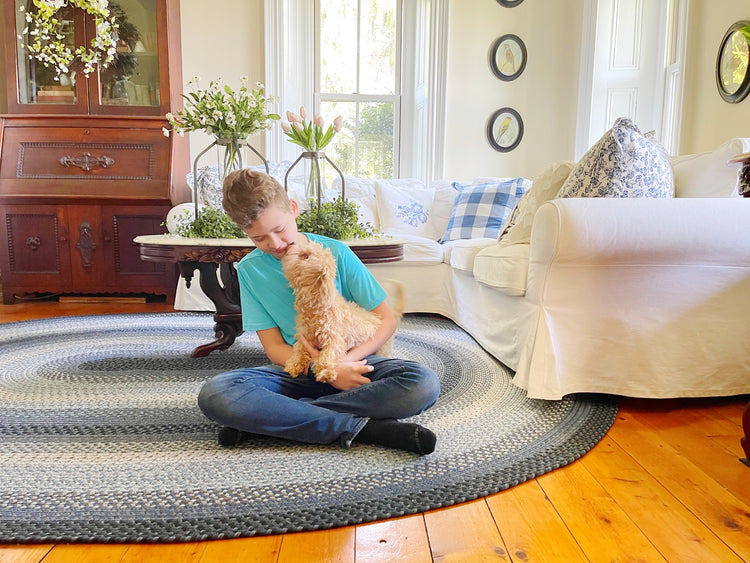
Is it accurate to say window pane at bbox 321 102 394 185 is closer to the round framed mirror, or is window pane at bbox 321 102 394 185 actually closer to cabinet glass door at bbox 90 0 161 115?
cabinet glass door at bbox 90 0 161 115

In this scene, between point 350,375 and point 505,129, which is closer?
point 350,375

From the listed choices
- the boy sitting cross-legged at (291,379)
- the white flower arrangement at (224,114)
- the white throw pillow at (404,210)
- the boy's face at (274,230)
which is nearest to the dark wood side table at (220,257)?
the white flower arrangement at (224,114)

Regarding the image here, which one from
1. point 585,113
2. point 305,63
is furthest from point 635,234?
point 305,63

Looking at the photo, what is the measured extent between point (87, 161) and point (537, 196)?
117 inches

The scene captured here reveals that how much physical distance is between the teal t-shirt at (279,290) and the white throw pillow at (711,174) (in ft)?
4.33

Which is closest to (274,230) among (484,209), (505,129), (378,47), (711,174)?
(711,174)

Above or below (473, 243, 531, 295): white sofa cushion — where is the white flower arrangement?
above

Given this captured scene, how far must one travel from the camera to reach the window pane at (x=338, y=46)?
4.93 meters

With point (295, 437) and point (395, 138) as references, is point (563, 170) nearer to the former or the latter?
point (295, 437)

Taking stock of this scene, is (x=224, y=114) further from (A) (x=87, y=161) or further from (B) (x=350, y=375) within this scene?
(A) (x=87, y=161)

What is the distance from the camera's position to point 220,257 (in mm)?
2027

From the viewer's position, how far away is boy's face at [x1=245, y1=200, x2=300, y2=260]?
1316mm

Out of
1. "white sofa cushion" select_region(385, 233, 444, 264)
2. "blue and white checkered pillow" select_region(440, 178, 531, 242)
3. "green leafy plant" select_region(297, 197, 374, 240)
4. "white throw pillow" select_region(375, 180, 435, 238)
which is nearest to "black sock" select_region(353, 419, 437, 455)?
"green leafy plant" select_region(297, 197, 374, 240)

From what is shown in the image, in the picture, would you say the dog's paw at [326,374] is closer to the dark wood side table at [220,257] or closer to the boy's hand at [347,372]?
the boy's hand at [347,372]
